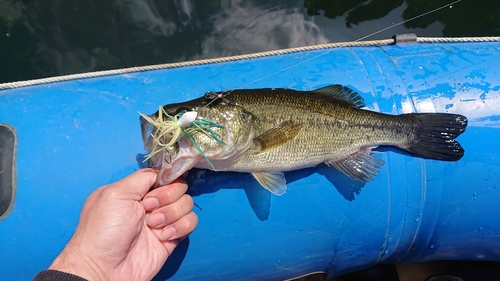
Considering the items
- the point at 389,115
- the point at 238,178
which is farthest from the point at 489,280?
the point at 238,178

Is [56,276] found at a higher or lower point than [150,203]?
lower

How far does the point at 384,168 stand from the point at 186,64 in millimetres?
1580

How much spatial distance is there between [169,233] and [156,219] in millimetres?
111

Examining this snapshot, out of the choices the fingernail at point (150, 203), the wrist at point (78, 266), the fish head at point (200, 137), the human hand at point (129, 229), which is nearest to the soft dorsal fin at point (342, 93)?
the fish head at point (200, 137)

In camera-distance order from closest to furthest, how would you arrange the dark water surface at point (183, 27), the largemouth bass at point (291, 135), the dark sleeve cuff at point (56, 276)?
1. the dark sleeve cuff at point (56, 276)
2. the largemouth bass at point (291, 135)
3. the dark water surface at point (183, 27)

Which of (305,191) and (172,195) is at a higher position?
(172,195)

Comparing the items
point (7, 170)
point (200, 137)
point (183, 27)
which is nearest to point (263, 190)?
point (200, 137)

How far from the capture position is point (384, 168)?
2.39 m

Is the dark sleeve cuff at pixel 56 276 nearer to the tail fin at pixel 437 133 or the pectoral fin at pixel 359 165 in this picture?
the pectoral fin at pixel 359 165

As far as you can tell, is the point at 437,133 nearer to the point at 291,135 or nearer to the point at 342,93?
the point at 342,93

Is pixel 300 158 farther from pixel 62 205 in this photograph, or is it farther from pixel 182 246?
pixel 62 205

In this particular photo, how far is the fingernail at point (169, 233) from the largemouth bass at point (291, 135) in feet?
0.92

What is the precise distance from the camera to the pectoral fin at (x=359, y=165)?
2.30 m

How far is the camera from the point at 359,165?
90.9 inches
